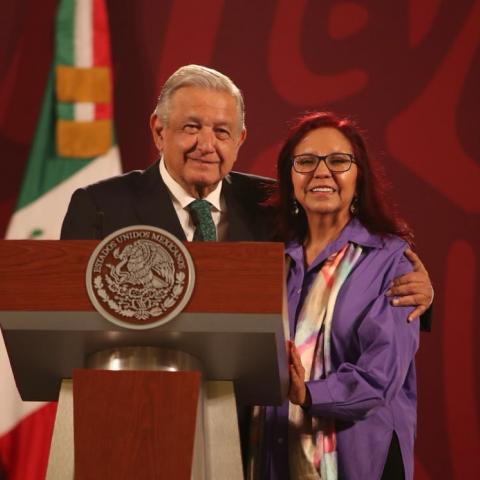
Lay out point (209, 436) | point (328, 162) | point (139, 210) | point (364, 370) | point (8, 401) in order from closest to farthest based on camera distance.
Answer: point (209, 436), point (364, 370), point (328, 162), point (139, 210), point (8, 401)

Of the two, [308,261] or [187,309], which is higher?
[308,261]

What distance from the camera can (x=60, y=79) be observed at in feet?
11.7

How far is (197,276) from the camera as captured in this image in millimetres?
1633

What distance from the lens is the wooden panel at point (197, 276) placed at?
1.62 meters

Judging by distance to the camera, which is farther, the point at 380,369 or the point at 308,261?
the point at 308,261

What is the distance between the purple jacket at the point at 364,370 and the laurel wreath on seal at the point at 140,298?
1.88 feet

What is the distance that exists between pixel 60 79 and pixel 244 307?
83.9 inches

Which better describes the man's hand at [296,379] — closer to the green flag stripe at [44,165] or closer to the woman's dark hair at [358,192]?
the woman's dark hair at [358,192]

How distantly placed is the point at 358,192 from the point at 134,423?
1001mm

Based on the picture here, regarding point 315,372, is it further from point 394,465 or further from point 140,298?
point 140,298

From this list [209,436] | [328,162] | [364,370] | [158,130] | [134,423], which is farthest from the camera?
[158,130]

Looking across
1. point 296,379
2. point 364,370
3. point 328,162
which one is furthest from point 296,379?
point 328,162

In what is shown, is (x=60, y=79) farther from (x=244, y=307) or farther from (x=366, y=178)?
(x=244, y=307)

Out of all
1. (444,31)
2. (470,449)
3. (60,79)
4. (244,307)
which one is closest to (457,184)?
(444,31)
